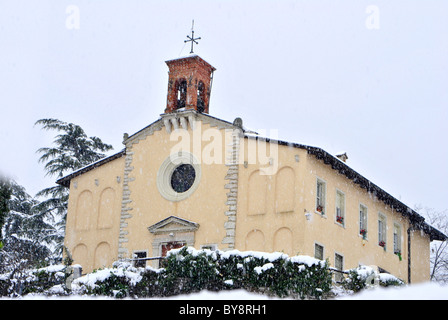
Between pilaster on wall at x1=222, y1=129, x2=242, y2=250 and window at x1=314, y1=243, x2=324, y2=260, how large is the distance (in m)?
3.07

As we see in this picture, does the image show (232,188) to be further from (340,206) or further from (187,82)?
(187,82)

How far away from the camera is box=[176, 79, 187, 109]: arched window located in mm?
29688

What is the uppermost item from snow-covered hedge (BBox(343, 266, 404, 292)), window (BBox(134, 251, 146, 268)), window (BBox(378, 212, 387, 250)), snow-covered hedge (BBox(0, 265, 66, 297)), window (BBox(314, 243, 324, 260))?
window (BBox(378, 212, 387, 250))

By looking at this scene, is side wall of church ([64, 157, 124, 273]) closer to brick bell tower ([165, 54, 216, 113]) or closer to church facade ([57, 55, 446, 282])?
church facade ([57, 55, 446, 282])

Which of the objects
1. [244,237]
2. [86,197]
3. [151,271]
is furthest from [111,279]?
[86,197]

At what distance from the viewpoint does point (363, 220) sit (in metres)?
29.6

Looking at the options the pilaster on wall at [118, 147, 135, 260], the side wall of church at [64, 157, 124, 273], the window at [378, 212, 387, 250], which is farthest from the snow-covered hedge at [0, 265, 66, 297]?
the window at [378, 212, 387, 250]

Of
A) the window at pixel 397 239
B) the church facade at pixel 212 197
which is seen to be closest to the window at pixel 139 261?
the church facade at pixel 212 197

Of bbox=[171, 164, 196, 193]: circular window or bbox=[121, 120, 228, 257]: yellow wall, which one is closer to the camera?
bbox=[121, 120, 228, 257]: yellow wall

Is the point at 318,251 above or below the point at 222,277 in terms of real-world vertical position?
above

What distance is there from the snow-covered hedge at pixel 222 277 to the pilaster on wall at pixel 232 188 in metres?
6.58

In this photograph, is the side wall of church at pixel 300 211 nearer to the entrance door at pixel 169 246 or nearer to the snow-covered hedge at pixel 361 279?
the entrance door at pixel 169 246

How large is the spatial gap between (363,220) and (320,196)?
4.07 m

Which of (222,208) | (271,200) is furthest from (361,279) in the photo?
(222,208)
